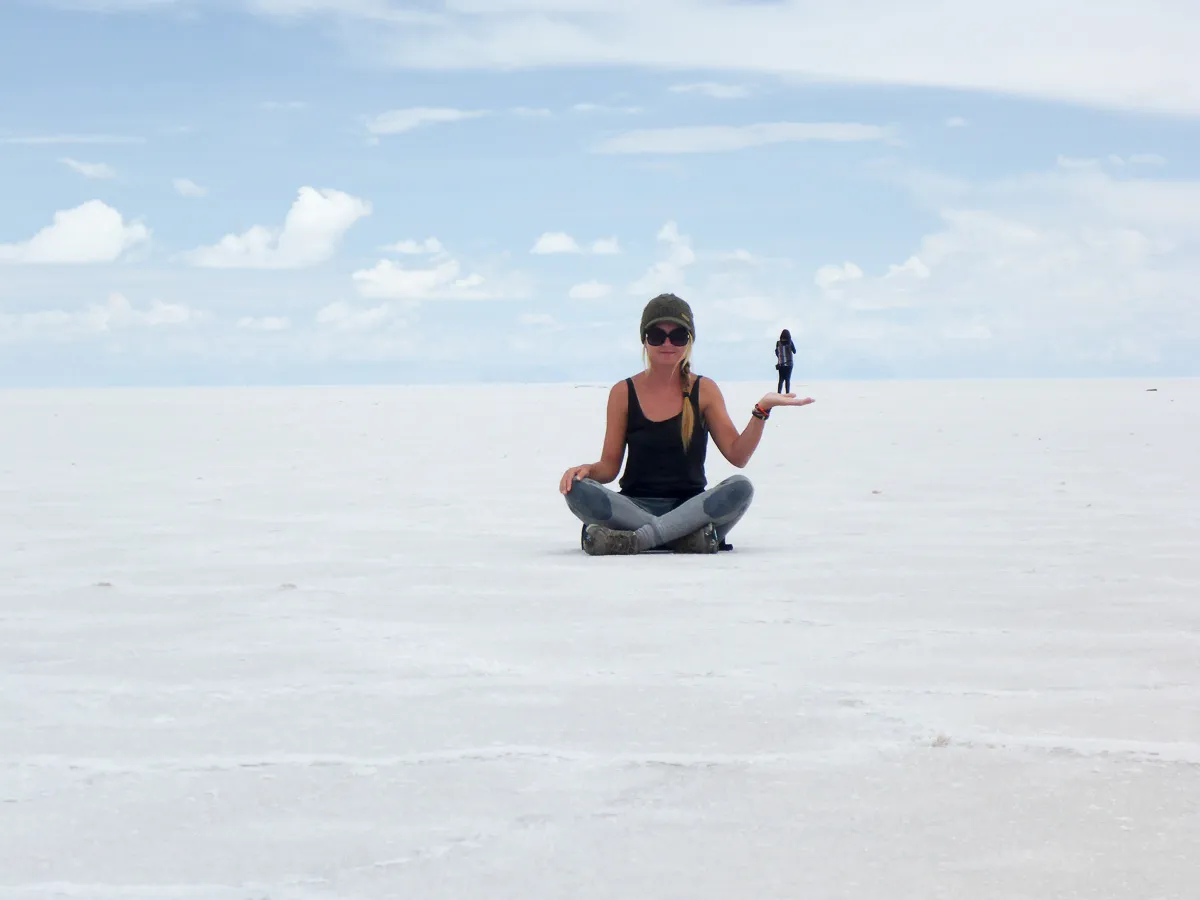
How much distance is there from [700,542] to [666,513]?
0.19 metres

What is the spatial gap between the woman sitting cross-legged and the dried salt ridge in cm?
18

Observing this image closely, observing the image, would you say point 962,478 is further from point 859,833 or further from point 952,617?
point 859,833

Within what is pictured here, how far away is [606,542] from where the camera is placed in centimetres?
552

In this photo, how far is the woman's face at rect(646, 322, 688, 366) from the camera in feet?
18.4

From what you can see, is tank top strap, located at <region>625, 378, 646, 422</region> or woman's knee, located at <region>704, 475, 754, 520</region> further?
tank top strap, located at <region>625, 378, 646, 422</region>

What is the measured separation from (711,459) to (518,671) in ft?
25.4

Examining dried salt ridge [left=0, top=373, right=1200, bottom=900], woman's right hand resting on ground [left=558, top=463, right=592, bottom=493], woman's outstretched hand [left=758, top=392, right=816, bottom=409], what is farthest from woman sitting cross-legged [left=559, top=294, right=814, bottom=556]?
woman's outstretched hand [left=758, top=392, right=816, bottom=409]

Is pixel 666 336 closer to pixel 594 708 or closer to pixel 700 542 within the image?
pixel 700 542

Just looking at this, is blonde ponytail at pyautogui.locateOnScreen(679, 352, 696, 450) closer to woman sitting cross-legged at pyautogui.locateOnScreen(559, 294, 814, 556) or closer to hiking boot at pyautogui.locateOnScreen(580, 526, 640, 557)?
woman sitting cross-legged at pyautogui.locateOnScreen(559, 294, 814, 556)

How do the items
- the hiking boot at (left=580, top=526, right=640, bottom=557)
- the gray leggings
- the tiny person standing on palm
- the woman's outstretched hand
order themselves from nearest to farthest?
the woman's outstretched hand, the hiking boot at (left=580, top=526, right=640, bottom=557), the gray leggings, the tiny person standing on palm

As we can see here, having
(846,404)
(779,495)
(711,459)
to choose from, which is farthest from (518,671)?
(846,404)

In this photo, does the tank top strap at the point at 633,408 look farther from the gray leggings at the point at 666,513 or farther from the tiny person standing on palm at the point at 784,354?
the tiny person standing on palm at the point at 784,354

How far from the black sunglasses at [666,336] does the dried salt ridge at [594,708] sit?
830mm

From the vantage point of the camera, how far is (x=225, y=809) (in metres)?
2.34
